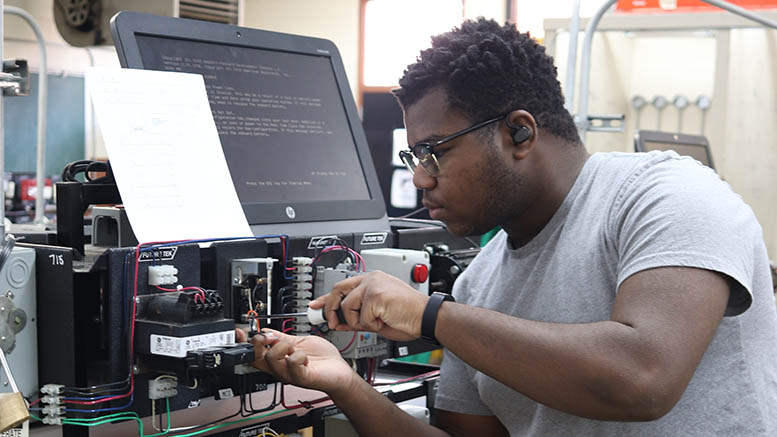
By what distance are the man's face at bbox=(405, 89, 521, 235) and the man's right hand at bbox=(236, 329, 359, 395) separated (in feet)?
1.01

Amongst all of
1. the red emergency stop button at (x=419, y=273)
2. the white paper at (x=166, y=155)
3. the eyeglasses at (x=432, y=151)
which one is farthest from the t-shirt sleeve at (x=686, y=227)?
the white paper at (x=166, y=155)

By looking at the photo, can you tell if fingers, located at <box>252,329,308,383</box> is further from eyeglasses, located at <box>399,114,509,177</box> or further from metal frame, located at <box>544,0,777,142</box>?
metal frame, located at <box>544,0,777,142</box>

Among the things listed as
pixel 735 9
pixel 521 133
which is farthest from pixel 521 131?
pixel 735 9

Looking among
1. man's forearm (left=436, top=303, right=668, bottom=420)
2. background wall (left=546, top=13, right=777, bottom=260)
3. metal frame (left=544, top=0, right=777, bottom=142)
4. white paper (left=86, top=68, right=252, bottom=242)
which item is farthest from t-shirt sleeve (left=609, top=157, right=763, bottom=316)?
background wall (left=546, top=13, right=777, bottom=260)

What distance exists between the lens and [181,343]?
3.83 ft

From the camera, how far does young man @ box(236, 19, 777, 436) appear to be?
108 cm

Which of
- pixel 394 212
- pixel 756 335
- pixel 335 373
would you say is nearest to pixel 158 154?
pixel 335 373

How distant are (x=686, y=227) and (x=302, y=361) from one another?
0.60 metres

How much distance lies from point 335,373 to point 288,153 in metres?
0.48

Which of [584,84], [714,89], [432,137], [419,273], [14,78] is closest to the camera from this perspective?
[14,78]

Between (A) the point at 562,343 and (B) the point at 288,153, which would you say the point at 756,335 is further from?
(B) the point at 288,153

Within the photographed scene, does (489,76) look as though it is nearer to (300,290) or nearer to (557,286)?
(557,286)

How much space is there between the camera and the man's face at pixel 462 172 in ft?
4.28

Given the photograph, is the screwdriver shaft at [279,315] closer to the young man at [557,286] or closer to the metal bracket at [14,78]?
the young man at [557,286]
